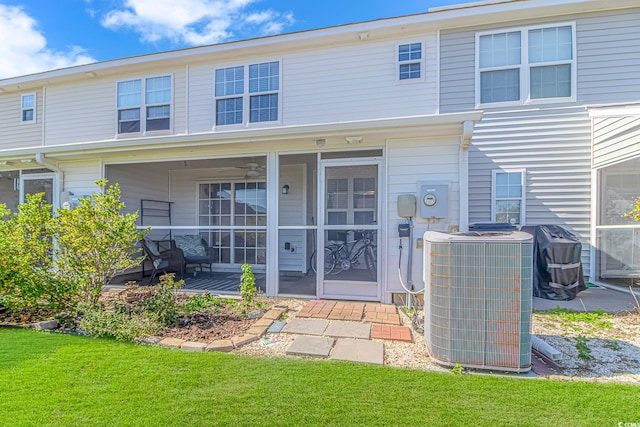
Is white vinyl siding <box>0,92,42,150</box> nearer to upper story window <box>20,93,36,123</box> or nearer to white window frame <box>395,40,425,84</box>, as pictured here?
upper story window <box>20,93,36,123</box>

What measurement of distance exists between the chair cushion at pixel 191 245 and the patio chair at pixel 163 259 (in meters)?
0.53

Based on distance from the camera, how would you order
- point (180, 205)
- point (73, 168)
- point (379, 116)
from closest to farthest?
point (73, 168) → point (379, 116) → point (180, 205)

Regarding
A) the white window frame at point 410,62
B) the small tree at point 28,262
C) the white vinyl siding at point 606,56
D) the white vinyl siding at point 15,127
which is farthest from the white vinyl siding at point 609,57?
the white vinyl siding at point 15,127

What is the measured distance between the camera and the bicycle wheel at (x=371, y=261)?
4.68 metres

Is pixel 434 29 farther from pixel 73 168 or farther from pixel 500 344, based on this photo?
pixel 73 168

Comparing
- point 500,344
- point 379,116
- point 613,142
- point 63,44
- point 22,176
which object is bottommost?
point 500,344

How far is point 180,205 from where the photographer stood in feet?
27.4

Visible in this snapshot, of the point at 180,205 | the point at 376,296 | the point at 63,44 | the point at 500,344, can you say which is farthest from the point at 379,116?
the point at 63,44

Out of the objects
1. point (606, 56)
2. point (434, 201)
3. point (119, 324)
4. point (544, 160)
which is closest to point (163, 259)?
point (119, 324)

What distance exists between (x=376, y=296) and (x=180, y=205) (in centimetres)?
618

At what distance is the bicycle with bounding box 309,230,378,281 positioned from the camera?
4.70 meters

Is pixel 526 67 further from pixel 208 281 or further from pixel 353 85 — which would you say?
pixel 208 281

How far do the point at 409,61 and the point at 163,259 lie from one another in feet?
21.9

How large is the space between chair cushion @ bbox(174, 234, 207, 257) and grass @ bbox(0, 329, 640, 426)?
454 cm
